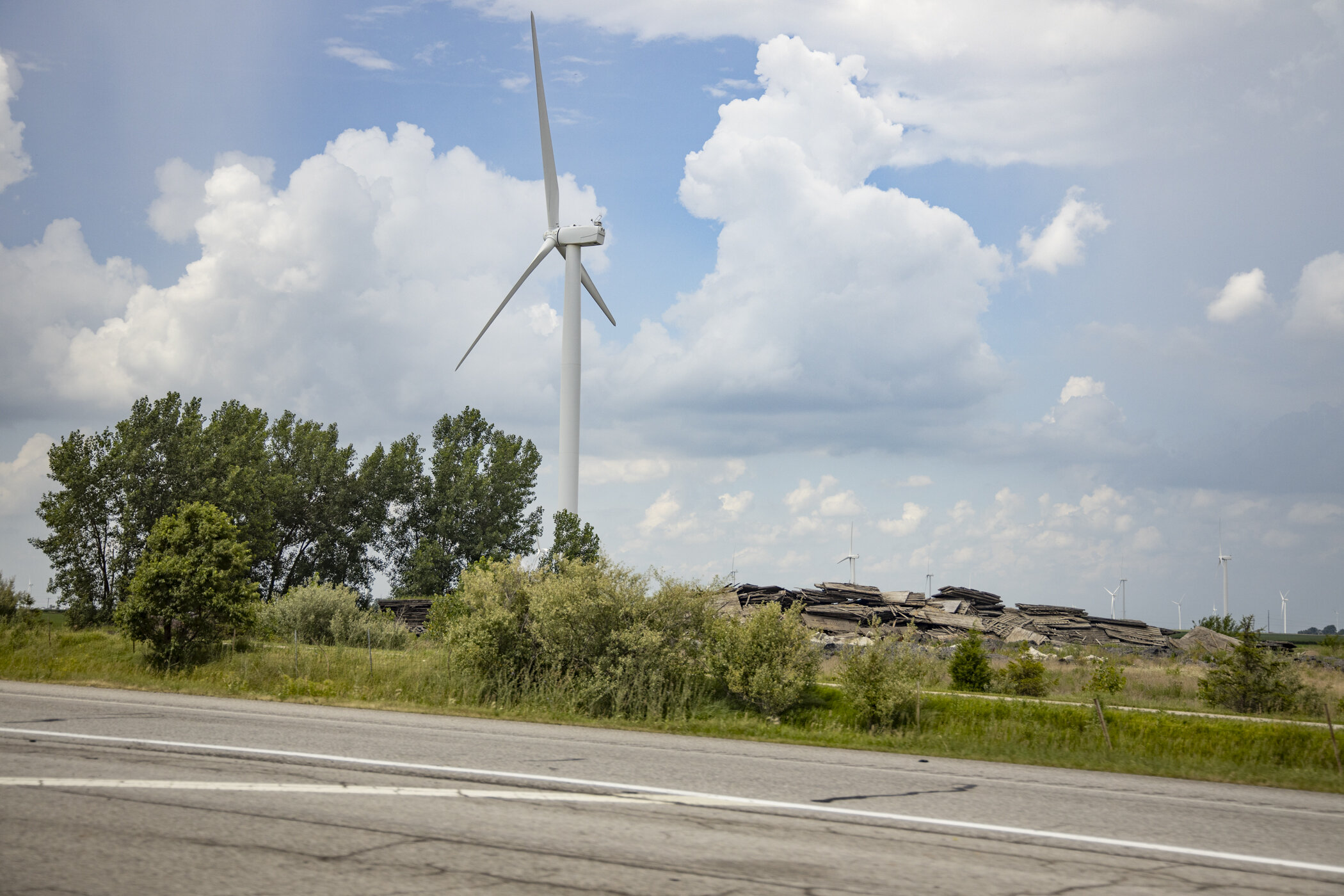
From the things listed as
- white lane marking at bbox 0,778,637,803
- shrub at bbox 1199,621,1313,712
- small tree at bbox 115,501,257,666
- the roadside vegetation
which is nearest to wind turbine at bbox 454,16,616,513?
the roadside vegetation

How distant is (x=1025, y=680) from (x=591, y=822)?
20.9m

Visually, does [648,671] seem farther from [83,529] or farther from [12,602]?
[83,529]

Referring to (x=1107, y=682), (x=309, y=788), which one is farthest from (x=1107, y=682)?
(x=309, y=788)

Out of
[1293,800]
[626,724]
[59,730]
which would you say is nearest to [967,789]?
[1293,800]

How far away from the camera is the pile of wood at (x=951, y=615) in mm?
49906

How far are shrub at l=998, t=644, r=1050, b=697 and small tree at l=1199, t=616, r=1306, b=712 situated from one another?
390 cm

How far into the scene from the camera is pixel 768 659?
15.9 metres

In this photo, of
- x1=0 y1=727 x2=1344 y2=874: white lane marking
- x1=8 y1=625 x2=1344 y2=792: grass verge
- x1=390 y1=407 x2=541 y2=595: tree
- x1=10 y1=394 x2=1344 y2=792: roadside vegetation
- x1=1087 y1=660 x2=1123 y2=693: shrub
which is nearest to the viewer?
x1=0 y1=727 x2=1344 y2=874: white lane marking

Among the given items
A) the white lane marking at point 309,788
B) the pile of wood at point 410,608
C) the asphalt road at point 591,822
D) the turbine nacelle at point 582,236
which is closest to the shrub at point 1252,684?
the asphalt road at point 591,822

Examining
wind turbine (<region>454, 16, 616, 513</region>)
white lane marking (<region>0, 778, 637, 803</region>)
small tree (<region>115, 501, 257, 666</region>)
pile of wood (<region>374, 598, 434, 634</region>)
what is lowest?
pile of wood (<region>374, 598, 434, 634</region>)

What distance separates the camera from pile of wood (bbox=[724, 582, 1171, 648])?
164 ft

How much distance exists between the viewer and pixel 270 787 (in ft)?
26.0

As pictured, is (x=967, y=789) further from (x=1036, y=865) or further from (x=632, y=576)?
(x=632, y=576)

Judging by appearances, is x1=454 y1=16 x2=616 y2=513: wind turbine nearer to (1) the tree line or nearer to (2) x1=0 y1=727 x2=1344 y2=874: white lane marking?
(1) the tree line
